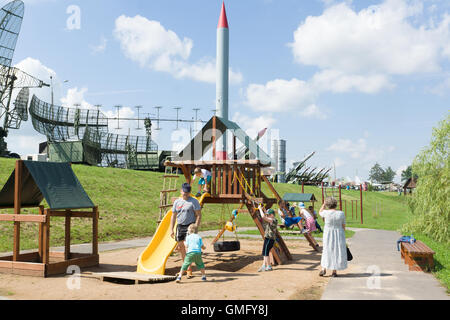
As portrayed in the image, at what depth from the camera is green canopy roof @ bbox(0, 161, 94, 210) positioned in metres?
9.50

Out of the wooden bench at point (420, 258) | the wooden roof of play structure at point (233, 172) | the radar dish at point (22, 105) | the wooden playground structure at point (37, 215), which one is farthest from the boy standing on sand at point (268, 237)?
the radar dish at point (22, 105)

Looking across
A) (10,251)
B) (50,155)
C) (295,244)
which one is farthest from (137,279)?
(50,155)

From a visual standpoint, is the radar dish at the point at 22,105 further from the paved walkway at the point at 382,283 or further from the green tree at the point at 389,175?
the green tree at the point at 389,175

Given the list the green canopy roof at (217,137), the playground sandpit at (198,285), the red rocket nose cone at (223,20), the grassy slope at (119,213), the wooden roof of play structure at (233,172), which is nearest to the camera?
the playground sandpit at (198,285)

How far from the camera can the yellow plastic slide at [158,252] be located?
942 centimetres

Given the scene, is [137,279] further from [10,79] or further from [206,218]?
[10,79]

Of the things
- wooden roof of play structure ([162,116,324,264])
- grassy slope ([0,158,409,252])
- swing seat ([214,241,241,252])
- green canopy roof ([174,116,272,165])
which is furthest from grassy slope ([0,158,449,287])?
wooden roof of play structure ([162,116,324,264])

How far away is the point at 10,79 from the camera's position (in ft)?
169

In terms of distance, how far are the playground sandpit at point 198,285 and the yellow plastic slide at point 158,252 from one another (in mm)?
505

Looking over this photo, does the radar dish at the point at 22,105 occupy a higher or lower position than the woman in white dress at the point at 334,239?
higher

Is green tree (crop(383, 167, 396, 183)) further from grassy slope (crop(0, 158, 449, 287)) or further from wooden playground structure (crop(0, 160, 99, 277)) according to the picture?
wooden playground structure (crop(0, 160, 99, 277))

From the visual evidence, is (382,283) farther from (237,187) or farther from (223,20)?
(223,20)

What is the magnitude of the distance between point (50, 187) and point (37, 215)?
1165mm
